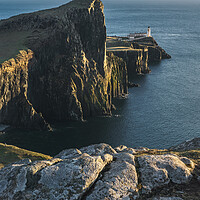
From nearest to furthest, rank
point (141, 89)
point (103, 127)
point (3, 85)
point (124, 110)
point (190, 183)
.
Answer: point (190, 183) < point (3, 85) < point (103, 127) < point (124, 110) < point (141, 89)

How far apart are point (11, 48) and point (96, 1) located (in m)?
47.8

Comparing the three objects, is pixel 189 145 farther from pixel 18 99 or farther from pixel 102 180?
pixel 18 99

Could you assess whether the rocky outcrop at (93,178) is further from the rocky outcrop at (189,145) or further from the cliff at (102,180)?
the rocky outcrop at (189,145)

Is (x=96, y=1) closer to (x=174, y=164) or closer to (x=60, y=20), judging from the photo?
(x=60, y=20)

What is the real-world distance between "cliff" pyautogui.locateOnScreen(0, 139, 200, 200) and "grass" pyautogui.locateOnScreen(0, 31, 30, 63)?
7859cm

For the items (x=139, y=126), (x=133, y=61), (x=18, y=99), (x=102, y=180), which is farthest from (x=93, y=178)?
(x=133, y=61)

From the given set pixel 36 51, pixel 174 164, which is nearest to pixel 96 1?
pixel 36 51

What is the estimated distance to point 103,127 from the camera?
334 ft

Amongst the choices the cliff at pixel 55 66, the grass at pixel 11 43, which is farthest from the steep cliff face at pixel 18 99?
the grass at pixel 11 43

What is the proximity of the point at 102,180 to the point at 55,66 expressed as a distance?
92.7m

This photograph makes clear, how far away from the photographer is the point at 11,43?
108312mm

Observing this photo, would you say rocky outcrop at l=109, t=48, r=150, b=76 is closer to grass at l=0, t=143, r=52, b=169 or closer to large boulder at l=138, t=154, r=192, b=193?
grass at l=0, t=143, r=52, b=169

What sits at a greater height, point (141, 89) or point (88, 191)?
point (88, 191)

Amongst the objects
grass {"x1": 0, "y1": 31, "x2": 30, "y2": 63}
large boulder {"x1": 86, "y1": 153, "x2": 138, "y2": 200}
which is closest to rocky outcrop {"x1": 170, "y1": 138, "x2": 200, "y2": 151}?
large boulder {"x1": 86, "y1": 153, "x2": 138, "y2": 200}
